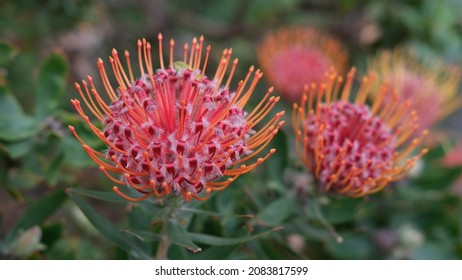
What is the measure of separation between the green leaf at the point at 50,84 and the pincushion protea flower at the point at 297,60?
0.80m

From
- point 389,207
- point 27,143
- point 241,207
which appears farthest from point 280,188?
point 27,143

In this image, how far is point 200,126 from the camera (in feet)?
3.77

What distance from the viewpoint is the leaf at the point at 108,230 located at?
1238 mm

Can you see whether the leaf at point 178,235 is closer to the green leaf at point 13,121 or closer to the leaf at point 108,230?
the leaf at point 108,230

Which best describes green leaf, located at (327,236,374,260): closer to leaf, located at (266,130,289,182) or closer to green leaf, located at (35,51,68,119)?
leaf, located at (266,130,289,182)

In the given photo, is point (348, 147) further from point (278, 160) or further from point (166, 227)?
point (166, 227)

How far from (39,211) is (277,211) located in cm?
62

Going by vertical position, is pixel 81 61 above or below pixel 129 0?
below

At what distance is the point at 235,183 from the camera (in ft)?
4.96

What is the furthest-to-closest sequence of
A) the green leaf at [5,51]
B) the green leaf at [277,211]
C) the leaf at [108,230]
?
the green leaf at [5,51] → the green leaf at [277,211] → the leaf at [108,230]

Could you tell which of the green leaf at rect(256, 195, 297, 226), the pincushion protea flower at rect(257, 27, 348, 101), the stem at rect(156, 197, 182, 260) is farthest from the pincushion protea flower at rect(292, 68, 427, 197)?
the pincushion protea flower at rect(257, 27, 348, 101)

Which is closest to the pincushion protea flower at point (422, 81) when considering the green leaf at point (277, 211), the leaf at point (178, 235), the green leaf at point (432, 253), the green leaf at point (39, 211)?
the green leaf at point (432, 253)
